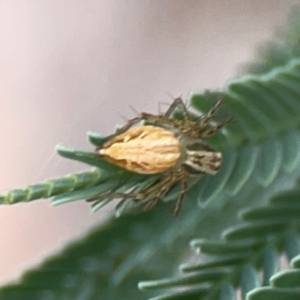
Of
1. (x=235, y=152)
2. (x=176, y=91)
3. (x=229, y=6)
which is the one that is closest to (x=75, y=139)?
(x=176, y=91)

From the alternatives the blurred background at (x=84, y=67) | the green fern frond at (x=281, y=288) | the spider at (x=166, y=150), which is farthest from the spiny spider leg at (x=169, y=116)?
the blurred background at (x=84, y=67)

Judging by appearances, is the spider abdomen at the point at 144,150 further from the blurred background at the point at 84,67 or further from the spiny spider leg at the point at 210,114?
the blurred background at the point at 84,67

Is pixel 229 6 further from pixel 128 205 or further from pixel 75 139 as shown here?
pixel 128 205

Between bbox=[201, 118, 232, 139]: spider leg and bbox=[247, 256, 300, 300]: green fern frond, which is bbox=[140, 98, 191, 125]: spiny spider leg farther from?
bbox=[247, 256, 300, 300]: green fern frond

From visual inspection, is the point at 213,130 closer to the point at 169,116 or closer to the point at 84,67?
the point at 169,116

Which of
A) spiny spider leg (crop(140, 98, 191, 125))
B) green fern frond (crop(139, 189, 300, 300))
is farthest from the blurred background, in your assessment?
green fern frond (crop(139, 189, 300, 300))
